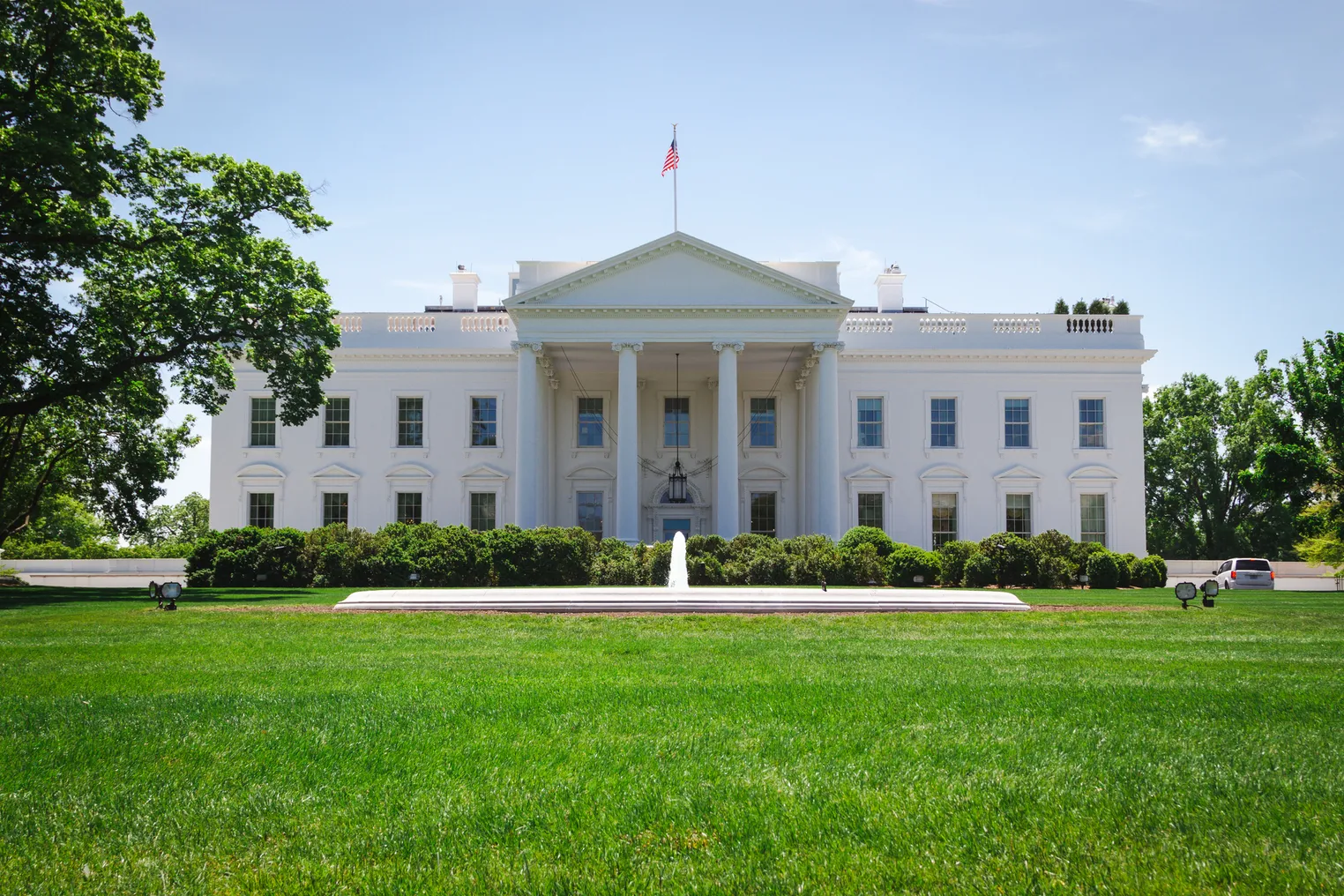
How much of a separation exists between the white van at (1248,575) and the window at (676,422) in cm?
2089

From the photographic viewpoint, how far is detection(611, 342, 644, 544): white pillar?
35625 mm

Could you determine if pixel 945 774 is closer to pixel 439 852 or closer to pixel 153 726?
pixel 439 852

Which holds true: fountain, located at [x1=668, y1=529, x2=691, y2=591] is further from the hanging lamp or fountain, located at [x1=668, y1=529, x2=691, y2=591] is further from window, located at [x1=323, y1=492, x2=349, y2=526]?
window, located at [x1=323, y1=492, x2=349, y2=526]

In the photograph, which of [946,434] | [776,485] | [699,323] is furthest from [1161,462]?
[699,323]

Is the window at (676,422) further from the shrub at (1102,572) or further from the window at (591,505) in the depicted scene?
the shrub at (1102,572)

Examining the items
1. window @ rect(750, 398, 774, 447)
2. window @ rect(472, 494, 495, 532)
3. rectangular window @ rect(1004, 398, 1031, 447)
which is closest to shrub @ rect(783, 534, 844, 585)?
window @ rect(750, 398, 774, 447)

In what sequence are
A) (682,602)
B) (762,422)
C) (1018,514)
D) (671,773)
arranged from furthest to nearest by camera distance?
(762,422) < (1018,514) < (682,602) < (671,773)

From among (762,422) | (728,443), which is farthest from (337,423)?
(762,422)

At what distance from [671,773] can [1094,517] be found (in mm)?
39053

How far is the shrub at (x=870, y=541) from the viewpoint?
107 ft

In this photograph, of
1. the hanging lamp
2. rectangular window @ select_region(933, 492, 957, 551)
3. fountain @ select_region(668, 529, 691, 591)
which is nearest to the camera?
fountain @ select_region(668, 529, 691, 591)

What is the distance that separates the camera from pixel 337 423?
137ft

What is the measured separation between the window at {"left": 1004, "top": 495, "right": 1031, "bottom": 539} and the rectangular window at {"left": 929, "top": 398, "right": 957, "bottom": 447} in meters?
3.31

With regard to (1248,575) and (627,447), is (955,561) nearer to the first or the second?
(627,447)
